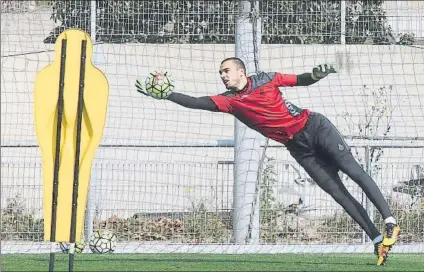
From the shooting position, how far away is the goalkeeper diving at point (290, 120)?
9.84 m

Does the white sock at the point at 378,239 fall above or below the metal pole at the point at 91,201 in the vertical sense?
below

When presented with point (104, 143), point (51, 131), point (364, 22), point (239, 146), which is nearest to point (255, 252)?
point (239, 146)

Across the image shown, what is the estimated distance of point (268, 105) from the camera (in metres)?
10.0

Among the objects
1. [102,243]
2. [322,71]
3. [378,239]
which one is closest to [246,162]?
[102,243]

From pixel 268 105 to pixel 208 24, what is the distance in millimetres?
2626

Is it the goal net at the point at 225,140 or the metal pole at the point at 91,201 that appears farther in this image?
the metal pole at the point at 91,201

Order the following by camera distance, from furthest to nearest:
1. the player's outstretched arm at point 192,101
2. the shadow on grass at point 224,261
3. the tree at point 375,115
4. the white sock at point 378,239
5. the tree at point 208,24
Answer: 1. the tree at point 375,115
2. the tree at point 208,24
3. the player's outstretched arm at point 192,101
4. the white sock at point 378,239
5. the shadow on grass at point 224,261

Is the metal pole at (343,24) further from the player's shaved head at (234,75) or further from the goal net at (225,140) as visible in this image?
the player's shaved head at (234,75)

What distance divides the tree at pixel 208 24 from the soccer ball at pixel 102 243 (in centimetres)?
225

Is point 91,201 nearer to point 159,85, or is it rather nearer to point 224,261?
point 159,85

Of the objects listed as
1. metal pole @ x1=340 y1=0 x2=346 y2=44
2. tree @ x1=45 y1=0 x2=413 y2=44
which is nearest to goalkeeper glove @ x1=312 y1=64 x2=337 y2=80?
tree @ x1=45 y1=0 x2=413 y2=44

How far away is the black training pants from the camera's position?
9.72 m

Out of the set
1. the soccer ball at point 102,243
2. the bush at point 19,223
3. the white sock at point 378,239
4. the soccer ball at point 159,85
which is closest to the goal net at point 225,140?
the bush at point 19,223

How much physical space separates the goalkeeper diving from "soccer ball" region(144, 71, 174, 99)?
0.37 feet
